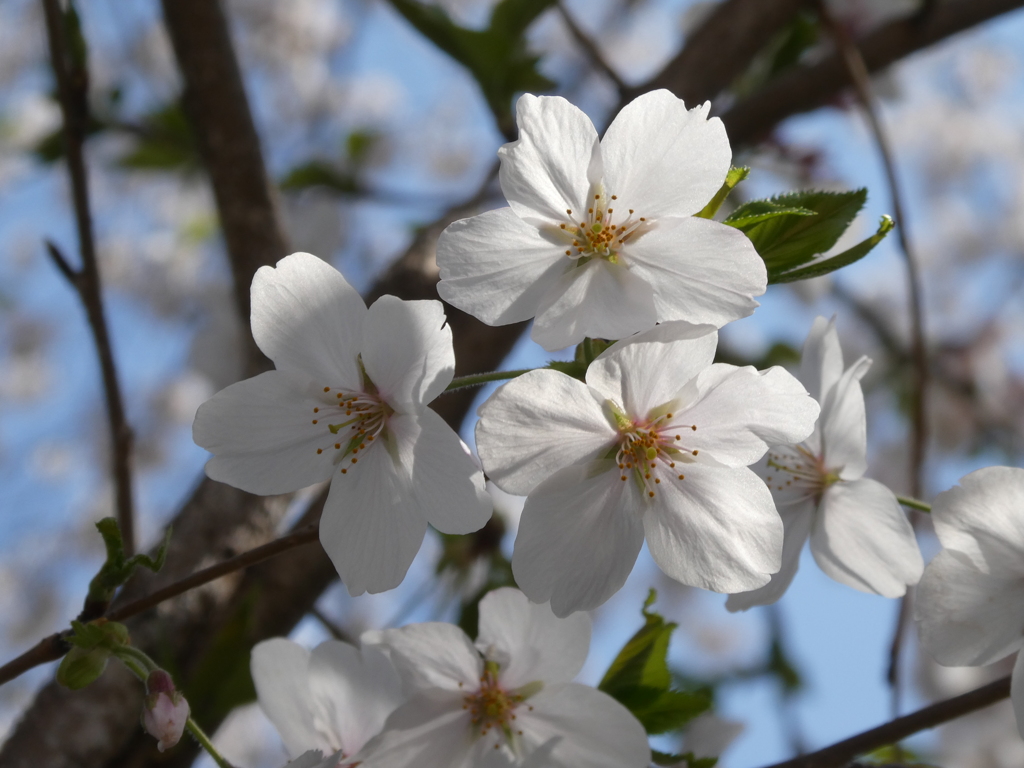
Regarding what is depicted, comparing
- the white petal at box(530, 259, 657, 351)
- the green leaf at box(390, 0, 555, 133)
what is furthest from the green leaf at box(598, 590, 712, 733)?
the green leaf at box(390, 0, 555, 133)

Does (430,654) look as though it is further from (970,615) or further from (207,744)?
(970,615)

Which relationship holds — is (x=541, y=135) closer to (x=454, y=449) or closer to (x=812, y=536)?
(x=454, y=449)

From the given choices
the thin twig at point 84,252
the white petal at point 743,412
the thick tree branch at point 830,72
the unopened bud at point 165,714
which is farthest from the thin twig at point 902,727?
the thick tree branch at point 830,72

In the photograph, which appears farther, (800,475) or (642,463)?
(800,475)

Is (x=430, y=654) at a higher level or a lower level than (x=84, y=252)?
lower

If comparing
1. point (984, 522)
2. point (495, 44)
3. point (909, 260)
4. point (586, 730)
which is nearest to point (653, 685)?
point (586, 730)

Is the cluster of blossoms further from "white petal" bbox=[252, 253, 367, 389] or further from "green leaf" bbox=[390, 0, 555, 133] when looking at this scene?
"green leaf" bbox=[390, 0, 555, 133]

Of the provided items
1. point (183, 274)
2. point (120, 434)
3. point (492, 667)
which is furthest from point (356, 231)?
point (492, 667)
